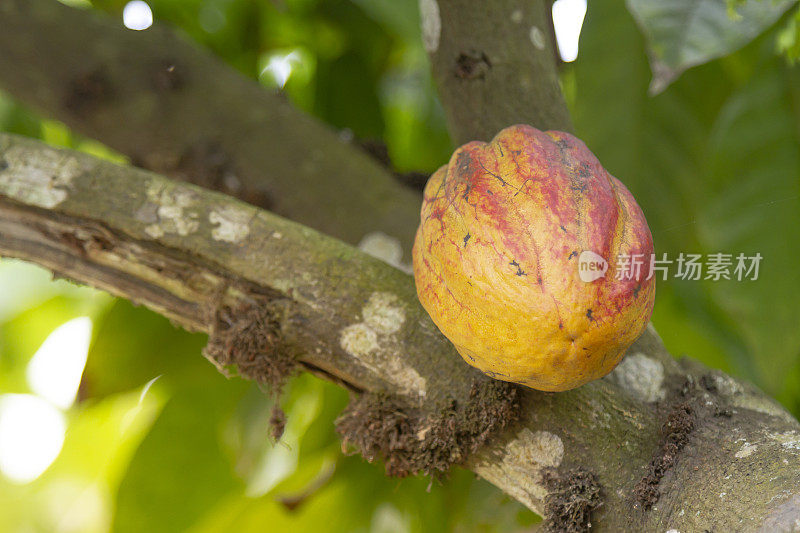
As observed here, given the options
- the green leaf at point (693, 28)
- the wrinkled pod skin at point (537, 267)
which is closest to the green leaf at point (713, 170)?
the green leaf at point (693, 28)

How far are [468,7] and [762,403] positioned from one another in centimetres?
71

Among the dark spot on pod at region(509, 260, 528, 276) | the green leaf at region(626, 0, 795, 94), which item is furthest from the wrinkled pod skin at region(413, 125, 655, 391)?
the green leaf at region(626, 0, 795, 94)

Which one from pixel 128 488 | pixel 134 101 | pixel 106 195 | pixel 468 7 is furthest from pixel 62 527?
pixel 468 7

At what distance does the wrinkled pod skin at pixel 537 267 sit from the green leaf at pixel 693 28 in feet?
0.99

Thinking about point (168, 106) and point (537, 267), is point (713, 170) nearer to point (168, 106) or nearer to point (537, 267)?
point (537, 267)

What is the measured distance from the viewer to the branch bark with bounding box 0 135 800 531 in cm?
81

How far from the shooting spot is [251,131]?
1.46 m

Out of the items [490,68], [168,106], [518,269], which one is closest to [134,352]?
[168,106]

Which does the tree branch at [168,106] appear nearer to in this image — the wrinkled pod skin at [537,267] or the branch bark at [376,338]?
the branch bark at [376,338]

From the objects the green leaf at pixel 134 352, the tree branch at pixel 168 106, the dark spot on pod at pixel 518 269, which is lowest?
the green leaf at pixel 134 352

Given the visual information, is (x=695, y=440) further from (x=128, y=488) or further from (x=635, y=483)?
(x=128, y=488)

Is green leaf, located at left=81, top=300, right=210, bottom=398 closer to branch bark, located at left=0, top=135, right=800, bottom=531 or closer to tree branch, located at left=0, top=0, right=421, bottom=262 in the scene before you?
tree branch, located at left=0, top=0, right=421, bottom=262

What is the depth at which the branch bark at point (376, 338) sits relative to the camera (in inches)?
31.9

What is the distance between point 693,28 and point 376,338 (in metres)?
0.61
